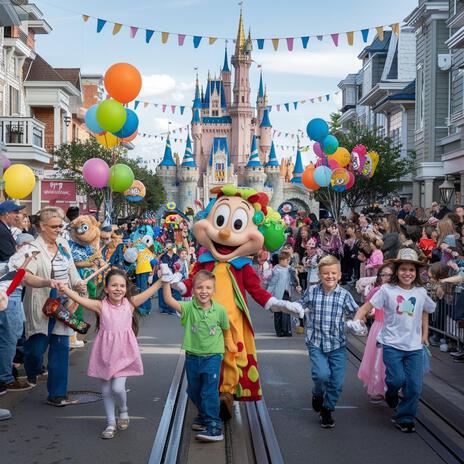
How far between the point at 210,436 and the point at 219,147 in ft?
289

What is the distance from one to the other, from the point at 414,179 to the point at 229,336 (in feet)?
83.9

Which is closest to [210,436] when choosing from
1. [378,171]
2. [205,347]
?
[205,347]

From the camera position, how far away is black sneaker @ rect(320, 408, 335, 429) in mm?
5961

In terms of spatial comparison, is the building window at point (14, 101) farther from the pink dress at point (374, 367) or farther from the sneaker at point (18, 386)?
the pink dress at point (374, 367)

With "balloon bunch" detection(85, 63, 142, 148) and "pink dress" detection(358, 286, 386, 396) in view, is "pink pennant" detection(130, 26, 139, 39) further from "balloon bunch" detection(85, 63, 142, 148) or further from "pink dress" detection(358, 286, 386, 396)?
"pink dress" detection(358, 286, 386, 396)

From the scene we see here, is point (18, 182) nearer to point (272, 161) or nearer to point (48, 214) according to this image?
point (48, 214)

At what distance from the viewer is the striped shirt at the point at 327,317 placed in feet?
19.8

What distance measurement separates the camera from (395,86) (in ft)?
116

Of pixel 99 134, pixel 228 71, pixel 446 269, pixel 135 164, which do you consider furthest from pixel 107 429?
pixel 228 71

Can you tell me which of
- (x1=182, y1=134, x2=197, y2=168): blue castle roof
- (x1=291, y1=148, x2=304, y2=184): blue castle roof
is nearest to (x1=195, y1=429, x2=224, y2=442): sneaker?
(x1=291, y1=148, x2=304, y2=184): blue castle roof

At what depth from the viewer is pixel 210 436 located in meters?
5.48

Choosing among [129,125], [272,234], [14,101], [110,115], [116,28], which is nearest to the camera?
[272,234]

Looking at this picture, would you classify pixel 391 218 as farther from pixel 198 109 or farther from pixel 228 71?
pixel 228 71

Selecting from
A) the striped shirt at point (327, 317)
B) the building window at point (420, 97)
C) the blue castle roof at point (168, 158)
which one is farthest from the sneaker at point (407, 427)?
the blue castle roof at point (168, 158)
